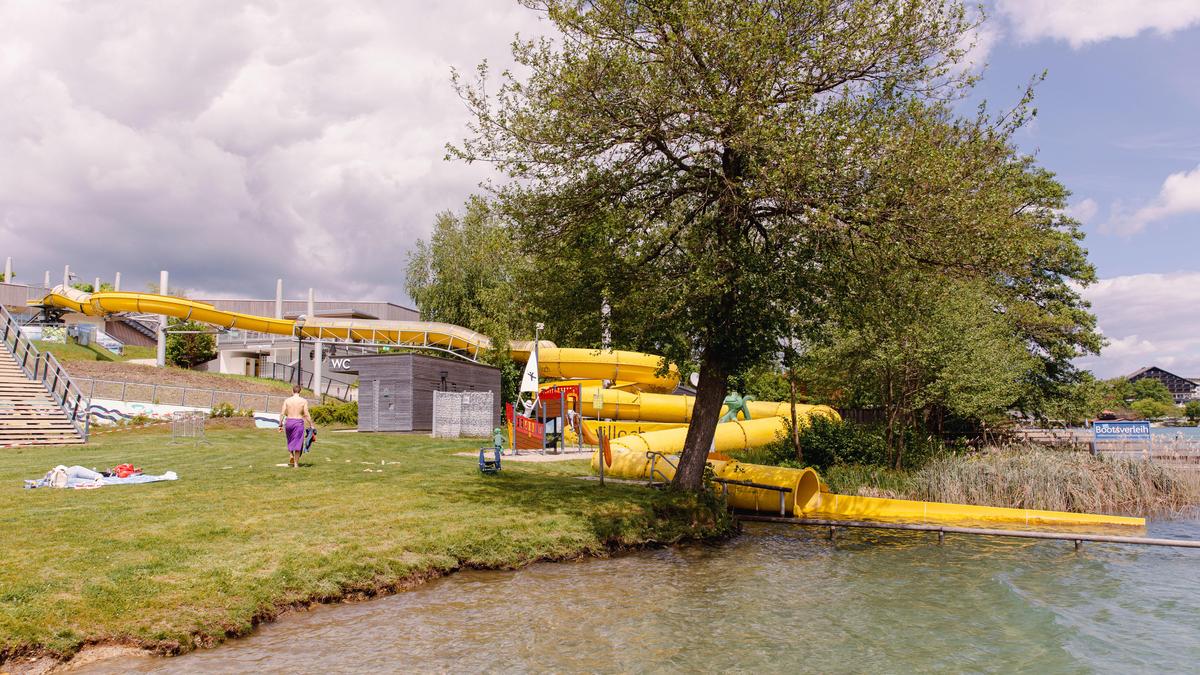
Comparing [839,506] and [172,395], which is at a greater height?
[172,395]

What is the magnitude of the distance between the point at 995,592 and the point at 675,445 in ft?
42.8

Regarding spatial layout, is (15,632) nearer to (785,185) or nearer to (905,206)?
(785,185)

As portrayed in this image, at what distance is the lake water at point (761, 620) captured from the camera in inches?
299

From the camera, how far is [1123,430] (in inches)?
977

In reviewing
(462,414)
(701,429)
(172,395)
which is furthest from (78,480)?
(172,395)

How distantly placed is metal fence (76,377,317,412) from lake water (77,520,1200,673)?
28.5 meters

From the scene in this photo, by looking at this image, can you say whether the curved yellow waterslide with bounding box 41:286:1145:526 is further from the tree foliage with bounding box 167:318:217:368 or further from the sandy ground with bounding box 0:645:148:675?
the sandy ground with bounding box 0:645:148:675

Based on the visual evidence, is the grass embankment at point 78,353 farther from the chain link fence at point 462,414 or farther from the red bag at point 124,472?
the red bag at point 124,472

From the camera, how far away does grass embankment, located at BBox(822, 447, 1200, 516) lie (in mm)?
18188

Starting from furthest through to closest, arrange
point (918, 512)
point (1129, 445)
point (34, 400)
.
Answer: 1. point (1129, 445)
2. point (34, 400)
3. point (918, 512)

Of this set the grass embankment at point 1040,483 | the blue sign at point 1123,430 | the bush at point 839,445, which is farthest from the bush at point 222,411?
the blue sign at point 1123,430

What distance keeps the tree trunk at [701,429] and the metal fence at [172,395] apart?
2573 centimetres

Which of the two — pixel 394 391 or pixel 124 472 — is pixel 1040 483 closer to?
pixel 124 472

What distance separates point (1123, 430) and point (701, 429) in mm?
17489
